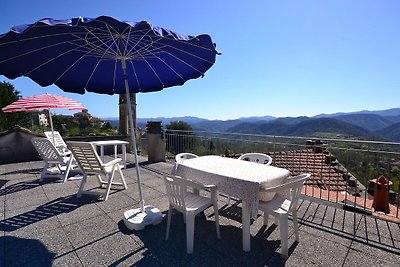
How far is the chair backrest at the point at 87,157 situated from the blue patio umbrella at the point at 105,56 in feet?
2.99

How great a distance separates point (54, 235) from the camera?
2.79 m

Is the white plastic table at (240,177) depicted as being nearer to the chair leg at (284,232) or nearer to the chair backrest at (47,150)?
the chair leg at (284,232)

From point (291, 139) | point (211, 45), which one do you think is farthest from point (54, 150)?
point (291, 139)

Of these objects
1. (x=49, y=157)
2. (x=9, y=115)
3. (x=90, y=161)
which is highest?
(x=9, y=115)

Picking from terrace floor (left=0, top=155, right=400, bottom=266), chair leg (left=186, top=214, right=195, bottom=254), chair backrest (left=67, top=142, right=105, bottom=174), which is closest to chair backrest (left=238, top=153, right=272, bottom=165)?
terrace floor (left=0, top=155, right=400, bottom=266)

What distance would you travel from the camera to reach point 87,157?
12.9ft

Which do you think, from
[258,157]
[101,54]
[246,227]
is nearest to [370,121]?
[258,157]

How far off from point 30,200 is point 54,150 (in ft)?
4.18

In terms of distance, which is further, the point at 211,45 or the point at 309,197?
the point at 309,197

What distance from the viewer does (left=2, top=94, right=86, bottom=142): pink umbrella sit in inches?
198

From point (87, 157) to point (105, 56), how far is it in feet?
6.04

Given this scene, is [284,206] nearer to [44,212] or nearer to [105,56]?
[105,56]

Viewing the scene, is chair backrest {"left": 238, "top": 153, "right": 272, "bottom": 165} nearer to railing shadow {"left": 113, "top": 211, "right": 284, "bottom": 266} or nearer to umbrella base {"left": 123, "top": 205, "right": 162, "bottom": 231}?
railing shadow {"left": 113, "top": 211, "right": 284, "bottom": 266}

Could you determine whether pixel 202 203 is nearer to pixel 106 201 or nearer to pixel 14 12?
pixel 106 201
